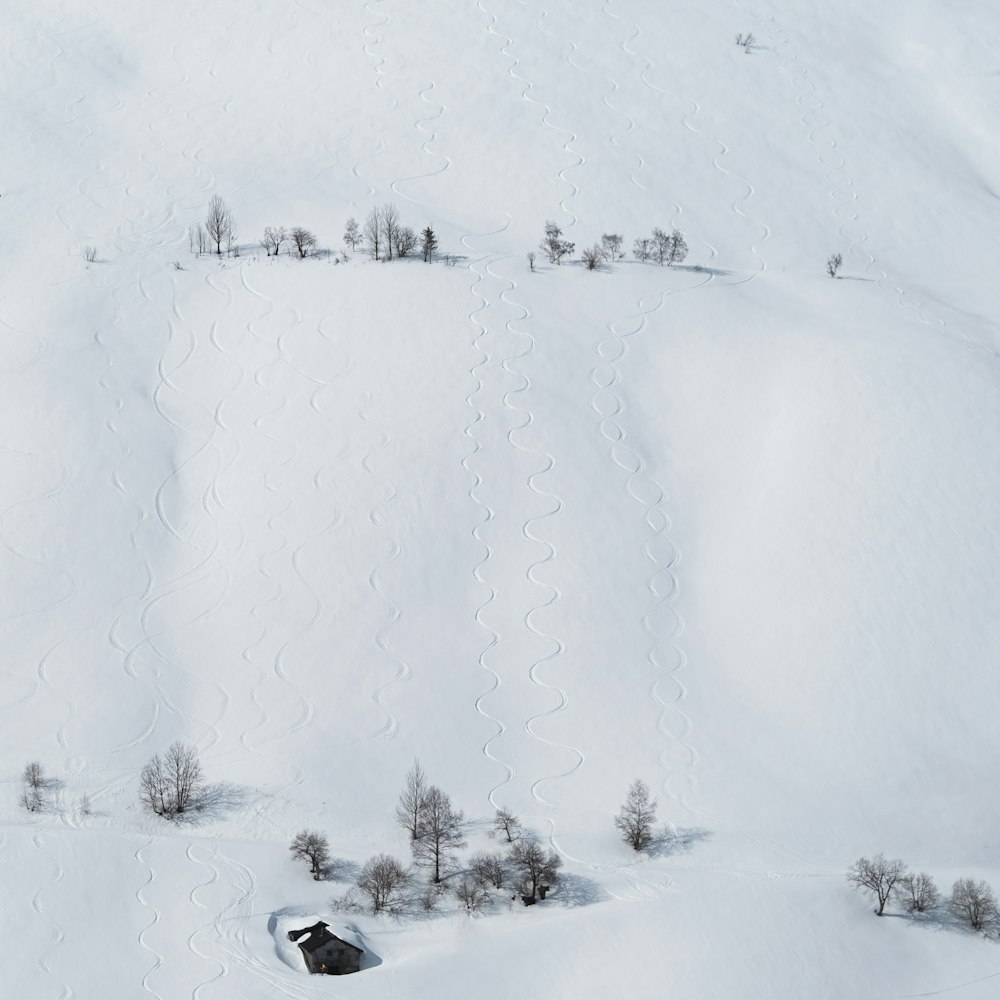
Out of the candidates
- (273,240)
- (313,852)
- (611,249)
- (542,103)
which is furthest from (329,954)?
(542,103)

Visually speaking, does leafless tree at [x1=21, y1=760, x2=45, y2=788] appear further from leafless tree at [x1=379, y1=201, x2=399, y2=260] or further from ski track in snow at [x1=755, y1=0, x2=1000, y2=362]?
ski track in snow at [x1=755, y1=0, x2=1000, y2=362]

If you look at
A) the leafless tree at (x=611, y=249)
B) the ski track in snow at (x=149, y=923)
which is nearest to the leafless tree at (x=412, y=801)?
the ski track in snow at (x=149, y=923)

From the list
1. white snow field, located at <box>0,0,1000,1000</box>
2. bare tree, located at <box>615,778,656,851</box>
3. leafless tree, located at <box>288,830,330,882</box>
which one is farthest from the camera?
bare tree, located at <box>615,778,656,851</box>

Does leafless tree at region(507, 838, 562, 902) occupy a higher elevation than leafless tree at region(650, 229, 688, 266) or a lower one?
lower

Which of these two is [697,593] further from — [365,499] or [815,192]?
[815,192]

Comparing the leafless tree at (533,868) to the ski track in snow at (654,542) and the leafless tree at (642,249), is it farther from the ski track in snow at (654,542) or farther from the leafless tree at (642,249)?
the leafless tree at (642,249)

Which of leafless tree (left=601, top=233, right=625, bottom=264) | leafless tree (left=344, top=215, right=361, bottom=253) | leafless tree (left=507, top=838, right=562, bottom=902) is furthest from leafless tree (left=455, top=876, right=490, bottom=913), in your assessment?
leafless tree (left=601, top=233, right=625, bottom=264)

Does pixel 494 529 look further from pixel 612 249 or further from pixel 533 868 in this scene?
pixel 612 249

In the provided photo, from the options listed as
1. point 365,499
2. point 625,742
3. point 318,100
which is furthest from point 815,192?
point 625,742
